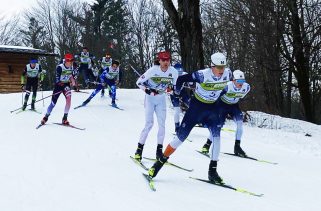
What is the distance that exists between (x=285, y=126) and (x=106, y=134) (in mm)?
8555

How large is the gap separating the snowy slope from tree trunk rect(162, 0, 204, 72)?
447cm

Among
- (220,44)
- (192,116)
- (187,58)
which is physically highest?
(220,44)

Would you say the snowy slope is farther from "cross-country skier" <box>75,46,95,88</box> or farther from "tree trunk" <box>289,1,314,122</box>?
"tree trunk" <box>289,1,314,122</box>

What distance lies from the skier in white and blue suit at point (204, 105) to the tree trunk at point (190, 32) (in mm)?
10512

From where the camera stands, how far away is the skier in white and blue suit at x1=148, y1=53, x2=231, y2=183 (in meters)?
6.79

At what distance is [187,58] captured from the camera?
1753 centimetres

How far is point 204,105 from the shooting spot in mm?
6914

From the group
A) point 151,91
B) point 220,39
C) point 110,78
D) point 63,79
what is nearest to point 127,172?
point 151,91

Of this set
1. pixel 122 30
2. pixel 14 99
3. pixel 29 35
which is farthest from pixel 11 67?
pixel 29 35

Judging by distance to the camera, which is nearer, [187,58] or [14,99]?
[187,58]

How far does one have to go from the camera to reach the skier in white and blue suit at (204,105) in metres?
6.79

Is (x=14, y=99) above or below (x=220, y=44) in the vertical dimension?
below

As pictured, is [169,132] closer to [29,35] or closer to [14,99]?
[14,99]

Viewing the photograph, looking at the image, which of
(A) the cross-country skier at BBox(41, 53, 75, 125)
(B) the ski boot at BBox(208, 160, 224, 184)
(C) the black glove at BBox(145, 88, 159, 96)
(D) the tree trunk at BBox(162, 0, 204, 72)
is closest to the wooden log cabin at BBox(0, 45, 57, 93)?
(D) the tree trunk at BBox(162, 0, 204, 72)
